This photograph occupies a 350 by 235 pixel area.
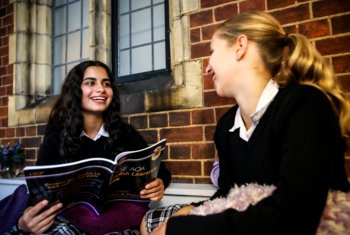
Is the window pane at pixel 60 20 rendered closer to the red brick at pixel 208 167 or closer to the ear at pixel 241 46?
the red brick at pixel 208 167

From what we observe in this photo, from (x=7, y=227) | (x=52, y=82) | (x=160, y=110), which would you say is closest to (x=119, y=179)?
(x=7, y=227)

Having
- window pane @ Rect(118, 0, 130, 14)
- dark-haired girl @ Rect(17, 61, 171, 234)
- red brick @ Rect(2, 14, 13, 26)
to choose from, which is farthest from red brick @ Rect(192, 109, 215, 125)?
red brick @ Rect(2, 14, 13, 26)

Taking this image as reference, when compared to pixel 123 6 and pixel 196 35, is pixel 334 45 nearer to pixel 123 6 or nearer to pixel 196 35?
pixel 196 35

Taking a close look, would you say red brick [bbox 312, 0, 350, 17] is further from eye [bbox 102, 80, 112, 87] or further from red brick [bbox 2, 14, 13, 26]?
red brick [bbox 2, 14, 13, 26]

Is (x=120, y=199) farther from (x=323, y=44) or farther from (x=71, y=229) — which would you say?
(x=323, y=44)

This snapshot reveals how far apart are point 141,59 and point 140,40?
0.52 feet

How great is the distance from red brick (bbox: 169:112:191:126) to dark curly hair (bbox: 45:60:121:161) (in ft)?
1.11

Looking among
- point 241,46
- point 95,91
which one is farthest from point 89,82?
point 241,46

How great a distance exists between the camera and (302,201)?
0.63m

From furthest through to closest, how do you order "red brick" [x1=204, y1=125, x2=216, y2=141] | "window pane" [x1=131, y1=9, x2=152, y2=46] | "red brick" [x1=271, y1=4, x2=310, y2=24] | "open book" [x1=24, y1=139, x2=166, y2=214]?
"window pane" [x1=131, y1=9, x2=152, y2=46]
"red brick" [x1=204, y1=125, x2=216, y2=141]
"red brick" [x1=271, y1=4, x2=310, y2=24]
"open book" [x1=24, y1=139, x2=166, y2=214]

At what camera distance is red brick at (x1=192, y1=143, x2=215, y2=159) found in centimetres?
165

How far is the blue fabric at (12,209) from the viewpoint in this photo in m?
1.29

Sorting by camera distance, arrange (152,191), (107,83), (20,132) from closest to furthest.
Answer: (152,191)
(107,83)
(20,132)

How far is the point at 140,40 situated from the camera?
2205 millimetres
